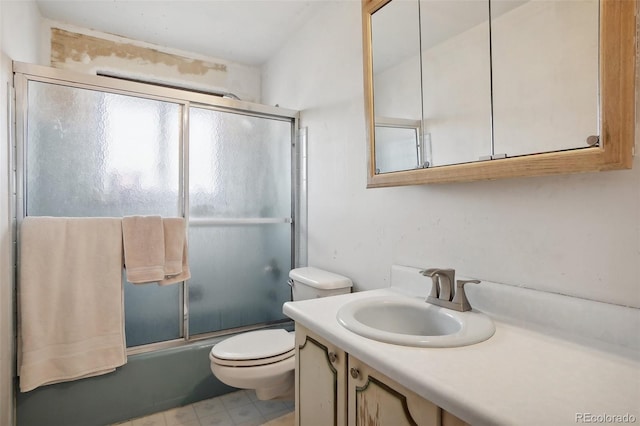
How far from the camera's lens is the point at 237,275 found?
2062mm

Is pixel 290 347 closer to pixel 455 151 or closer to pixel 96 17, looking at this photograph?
pixel 455 151

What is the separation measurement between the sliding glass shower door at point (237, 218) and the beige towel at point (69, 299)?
42cm

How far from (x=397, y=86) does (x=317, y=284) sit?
984 mm

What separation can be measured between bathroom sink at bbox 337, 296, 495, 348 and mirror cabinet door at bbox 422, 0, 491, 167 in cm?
50

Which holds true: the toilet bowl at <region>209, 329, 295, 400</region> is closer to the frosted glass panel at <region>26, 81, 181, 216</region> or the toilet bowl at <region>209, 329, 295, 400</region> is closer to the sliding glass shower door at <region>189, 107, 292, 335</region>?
the sliding glass shower door at <region>189, 107, 292, 335</region>

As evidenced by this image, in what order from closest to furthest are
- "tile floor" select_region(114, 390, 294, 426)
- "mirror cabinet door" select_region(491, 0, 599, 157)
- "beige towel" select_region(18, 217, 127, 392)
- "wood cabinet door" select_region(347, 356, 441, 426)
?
"wood cabinet door" select_region(347, 356, 441, 426) → "mirror cabinet door" select_region(491, 0, 599, 157) → "beige towel" select_region(18, 217, 127, 392) → "tile floor" select_region(114, 390, 294, 426)

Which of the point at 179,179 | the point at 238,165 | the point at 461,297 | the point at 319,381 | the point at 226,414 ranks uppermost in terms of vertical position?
the point at 238,165

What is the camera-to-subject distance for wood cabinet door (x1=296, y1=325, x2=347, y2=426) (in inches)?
35.5

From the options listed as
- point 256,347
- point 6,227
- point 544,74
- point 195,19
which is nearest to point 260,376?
point 256,347

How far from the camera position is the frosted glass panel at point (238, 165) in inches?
76.1

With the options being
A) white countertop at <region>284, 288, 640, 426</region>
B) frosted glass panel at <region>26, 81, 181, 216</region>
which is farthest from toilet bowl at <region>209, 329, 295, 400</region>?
frosted glass panel at <region>26, 81, 181, 216</region>

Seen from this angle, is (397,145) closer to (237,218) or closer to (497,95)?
(497,95)

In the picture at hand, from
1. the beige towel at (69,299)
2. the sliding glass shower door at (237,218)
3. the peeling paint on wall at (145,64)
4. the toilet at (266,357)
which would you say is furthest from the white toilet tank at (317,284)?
the peeling paint on wall at (145,64)

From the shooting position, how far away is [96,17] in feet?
6.91
